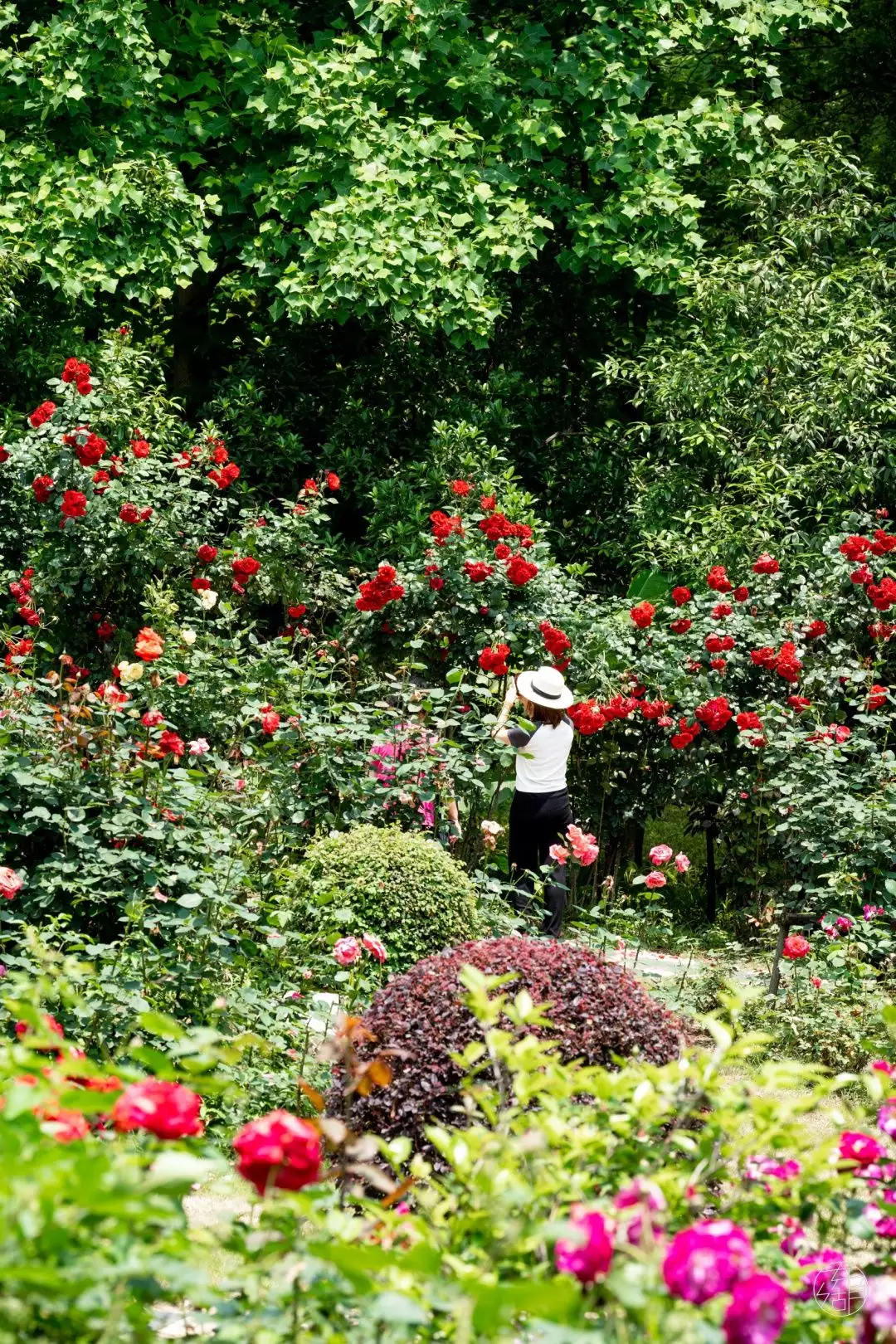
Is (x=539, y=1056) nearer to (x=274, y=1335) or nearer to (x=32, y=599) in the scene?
(x=274, y=1335)

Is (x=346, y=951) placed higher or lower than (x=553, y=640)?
lower

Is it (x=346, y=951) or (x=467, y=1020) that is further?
(x=346, y=951)

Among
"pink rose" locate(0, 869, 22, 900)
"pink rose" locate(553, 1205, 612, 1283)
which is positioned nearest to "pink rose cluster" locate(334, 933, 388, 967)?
"pink rose" locate(0, 869, 22, 900)

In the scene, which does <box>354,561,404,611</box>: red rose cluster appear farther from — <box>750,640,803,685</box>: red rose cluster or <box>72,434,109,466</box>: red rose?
<box>750,640,803,685</box>: red rose cluster

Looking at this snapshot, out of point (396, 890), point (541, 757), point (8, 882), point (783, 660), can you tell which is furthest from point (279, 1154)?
point (783, 660)

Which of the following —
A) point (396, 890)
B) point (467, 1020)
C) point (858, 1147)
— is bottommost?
point (396, 890)

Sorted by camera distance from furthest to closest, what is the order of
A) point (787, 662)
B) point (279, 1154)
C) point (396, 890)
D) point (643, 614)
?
point (643, 614) < point (787, 662) < point (396, 890) < point (279, 1154)

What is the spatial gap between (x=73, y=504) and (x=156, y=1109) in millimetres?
5851

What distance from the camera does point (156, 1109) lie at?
5.39ft

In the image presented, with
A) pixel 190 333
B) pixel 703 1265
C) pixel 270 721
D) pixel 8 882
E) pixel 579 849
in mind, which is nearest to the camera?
pixel 703 1265

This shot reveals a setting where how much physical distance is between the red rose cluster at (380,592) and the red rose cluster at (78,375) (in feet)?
6.73

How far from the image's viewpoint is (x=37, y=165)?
28.2 feet

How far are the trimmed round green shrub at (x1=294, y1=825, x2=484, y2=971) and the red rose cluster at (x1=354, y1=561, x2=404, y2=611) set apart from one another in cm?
163

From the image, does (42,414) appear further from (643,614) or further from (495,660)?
(643,614)
